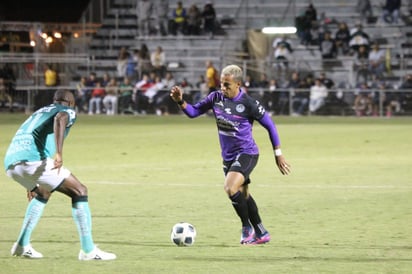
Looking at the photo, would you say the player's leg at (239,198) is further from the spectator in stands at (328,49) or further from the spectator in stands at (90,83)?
the spectator in stands at (328,49)

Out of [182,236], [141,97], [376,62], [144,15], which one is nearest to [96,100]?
[141,97]

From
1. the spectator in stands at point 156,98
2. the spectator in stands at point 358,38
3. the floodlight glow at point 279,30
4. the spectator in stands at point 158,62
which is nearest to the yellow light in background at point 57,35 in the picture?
the spectator in stands at point 158,62

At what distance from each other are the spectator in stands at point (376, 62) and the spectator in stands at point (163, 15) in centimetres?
934

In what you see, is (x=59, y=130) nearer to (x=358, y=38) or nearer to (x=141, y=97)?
(x=141, y=97)

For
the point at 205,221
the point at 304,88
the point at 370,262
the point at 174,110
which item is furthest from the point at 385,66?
the point at 370,262

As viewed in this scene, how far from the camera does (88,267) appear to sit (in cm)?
846

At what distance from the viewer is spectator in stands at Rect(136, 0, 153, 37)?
142ft

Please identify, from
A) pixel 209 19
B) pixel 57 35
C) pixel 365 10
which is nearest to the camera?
pixel 365 10


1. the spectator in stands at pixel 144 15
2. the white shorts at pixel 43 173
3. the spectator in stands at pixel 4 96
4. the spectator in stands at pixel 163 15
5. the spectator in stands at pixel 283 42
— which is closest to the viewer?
the white shorts at pixel 43 173

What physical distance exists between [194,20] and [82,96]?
22.0ft

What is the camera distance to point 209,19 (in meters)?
41.4

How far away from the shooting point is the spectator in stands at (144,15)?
4328 centimetres

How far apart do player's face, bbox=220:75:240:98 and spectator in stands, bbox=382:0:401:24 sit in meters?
30.3

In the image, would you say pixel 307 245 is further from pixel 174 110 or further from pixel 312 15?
pixel 312 15
